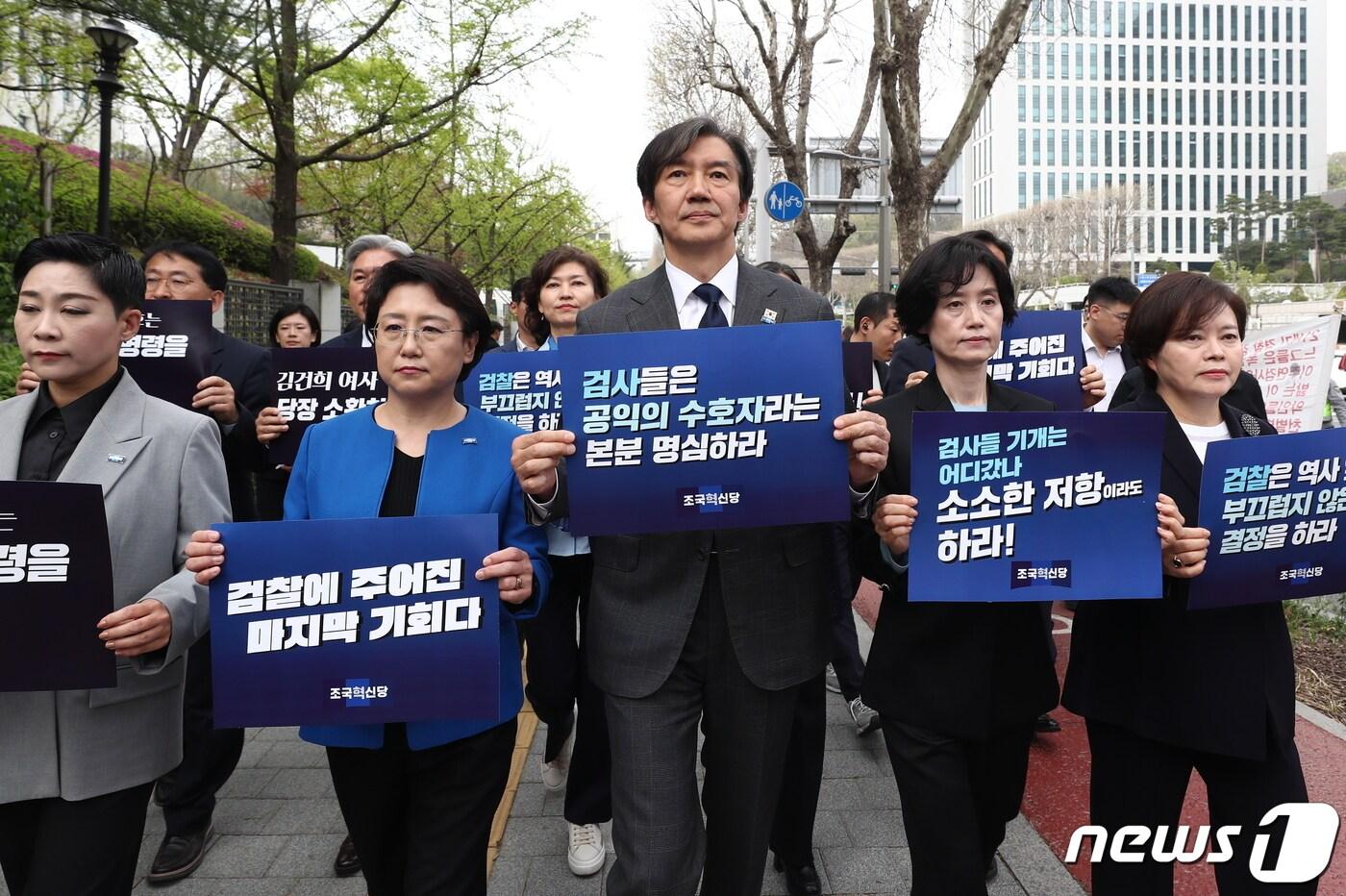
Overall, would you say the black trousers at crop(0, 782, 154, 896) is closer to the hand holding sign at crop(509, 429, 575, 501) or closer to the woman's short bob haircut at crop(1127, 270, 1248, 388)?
the hand holding sign at crop(509, 429, 575, 501)

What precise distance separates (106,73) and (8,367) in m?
3.59

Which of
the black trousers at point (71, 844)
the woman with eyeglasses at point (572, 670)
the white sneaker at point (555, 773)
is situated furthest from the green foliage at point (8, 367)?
the black trousers at point (71, 844)

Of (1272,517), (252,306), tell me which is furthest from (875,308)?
(252,306)

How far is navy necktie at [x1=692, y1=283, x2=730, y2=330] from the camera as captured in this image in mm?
2445

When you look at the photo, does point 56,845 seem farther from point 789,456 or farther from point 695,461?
point 789,456

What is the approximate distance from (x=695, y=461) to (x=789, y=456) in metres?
0.23

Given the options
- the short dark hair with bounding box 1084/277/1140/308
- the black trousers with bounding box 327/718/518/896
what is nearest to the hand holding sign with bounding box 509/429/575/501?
the black trousers with bounding box 327/718/518/896

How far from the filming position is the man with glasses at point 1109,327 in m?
4.93

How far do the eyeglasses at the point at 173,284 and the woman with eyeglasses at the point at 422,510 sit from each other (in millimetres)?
1798

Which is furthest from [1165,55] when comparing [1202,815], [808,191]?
[1202,815]

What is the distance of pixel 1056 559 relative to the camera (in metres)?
2.24

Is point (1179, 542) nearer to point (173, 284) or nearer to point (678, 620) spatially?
point (678, 620)

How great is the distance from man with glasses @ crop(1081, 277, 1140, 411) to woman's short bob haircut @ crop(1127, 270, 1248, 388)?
100 inches

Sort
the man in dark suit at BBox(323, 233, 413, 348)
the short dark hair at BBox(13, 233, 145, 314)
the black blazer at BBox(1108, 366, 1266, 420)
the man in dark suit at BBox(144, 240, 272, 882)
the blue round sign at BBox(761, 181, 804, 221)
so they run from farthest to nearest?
the blue round sign at BBox(761, 181, 804, 221)
the man in dark suit at BBox(323, 233, 413, 348)
the man in dark suit at BBox(144, 240, 272, 882)
the black blazer at BBox(1108, 366, 1266, 420)
the short dark hair at BBox(13, 233, 145, 314)
